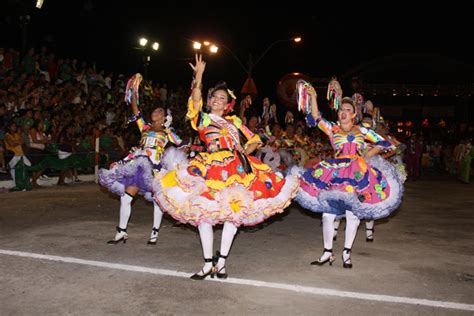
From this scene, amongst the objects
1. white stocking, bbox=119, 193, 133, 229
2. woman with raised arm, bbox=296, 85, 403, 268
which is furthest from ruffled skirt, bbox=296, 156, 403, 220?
white stocking, bbox=119, 193, 133, 229


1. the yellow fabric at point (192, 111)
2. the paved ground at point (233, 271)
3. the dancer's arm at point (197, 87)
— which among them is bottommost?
the paved ground at point (233, 271)

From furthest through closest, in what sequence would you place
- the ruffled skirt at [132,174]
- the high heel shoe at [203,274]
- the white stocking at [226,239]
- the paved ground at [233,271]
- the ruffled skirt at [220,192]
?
the ruffled skirt at [132,174] < the white stocking at [226,239] < the high heel shoe at [203,274] < the ruffled skirt at [220,192] < the paved ground at [233,271]

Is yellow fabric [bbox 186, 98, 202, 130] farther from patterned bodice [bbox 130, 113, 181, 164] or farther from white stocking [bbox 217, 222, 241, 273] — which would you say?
patterned bodice [bbox 130, 113, 181, 164]

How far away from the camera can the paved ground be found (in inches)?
204

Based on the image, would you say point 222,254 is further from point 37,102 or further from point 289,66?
point 289,66

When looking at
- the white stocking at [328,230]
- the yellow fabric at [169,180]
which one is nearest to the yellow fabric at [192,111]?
the yellow fabric at [169,180]

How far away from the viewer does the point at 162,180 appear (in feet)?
20.4

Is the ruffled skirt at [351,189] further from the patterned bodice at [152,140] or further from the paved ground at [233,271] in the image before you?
the patterned bodice at [152,140]

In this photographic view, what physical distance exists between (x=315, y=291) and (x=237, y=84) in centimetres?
3803

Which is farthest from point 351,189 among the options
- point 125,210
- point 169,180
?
point 125,210

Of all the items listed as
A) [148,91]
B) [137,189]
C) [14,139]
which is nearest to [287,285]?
[137,189]

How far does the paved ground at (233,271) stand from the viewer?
204 inches

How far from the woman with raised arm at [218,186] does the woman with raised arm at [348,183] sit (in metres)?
0.49

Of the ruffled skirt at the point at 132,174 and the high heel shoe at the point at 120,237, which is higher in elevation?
the ruffled skirt at the point at 132,174
